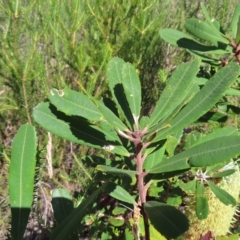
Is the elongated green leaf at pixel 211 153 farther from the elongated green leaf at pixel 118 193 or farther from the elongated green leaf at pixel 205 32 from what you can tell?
the elongated green leaf at pixel 205 32

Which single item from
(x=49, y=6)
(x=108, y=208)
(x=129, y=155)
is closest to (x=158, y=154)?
(x=129, y=155)

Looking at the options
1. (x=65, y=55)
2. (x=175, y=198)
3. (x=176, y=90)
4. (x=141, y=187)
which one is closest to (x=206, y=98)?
(x=176, y=90)

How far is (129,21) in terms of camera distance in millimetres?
2549

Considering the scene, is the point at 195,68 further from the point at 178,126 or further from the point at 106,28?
the point at 106,28

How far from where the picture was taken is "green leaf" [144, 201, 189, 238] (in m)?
0.70

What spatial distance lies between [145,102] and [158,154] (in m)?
1.61

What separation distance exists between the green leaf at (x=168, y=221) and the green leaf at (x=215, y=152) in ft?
0.35

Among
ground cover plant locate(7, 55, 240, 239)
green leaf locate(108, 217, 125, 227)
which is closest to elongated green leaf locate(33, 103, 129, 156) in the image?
ground cover plant locate(7, 55, 240, 239)

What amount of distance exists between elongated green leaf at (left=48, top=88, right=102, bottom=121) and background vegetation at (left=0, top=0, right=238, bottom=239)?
94 centimetres

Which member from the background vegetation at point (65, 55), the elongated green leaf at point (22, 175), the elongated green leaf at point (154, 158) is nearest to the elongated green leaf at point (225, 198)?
the elongated green leaf at point (154, 158)

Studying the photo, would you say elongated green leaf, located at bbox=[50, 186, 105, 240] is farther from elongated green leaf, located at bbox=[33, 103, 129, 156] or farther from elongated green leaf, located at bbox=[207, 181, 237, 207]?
elongated green leaf, located at bbox=[207, 181, 237, 207]

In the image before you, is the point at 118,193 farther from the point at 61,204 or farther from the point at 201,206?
the point at 201,206

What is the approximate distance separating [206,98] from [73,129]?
1.07ft

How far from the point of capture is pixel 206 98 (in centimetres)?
84
